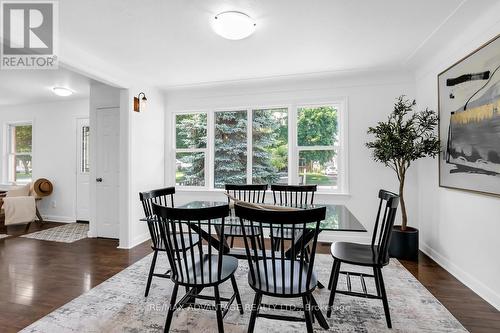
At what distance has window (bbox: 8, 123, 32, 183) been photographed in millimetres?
5887

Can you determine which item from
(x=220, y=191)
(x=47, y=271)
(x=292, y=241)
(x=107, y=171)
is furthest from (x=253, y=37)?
(x=47, y=271)

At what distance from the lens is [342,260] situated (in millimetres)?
1963

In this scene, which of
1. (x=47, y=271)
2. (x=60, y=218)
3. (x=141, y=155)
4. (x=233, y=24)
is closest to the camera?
(x=233, y=24)

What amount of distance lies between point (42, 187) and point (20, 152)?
151 cm

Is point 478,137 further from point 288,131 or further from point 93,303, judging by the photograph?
point 93,303

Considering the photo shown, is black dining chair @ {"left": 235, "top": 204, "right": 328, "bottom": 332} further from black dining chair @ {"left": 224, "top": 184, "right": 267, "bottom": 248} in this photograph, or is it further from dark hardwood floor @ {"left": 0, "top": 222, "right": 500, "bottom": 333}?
dark hardwood floor @ {"left": 0, "top": 222, "right": 500, "bottom": 333}

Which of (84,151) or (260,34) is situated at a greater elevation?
(260,34)

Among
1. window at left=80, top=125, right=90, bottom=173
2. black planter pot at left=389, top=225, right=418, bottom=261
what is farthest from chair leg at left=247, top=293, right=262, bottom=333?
window at left=80, top=125, right=90, bottom=173

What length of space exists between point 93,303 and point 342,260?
213cm

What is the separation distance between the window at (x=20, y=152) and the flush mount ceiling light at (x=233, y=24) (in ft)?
19.4

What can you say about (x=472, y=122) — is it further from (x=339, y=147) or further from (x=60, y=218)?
(x=60, y=218)

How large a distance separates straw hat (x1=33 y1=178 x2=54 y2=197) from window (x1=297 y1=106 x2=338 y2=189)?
512 centimetres

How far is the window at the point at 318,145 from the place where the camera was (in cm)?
403

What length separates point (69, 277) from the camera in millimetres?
2752
